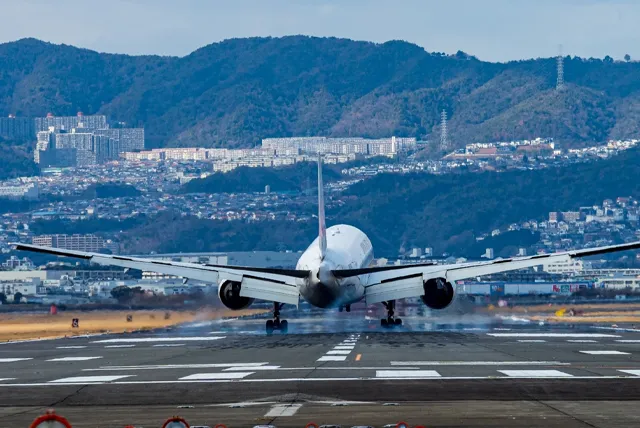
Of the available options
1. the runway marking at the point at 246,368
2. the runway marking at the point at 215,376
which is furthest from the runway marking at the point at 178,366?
the runway marking at the point at 215,376

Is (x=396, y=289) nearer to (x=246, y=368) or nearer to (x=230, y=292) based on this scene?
(x=230, y=292)

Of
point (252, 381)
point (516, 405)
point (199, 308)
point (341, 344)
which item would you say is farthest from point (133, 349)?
point (199, 308)

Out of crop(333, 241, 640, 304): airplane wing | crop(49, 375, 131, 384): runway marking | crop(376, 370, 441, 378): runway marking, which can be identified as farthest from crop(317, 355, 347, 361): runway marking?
crop(333, 241, 640, 304): airplane wing

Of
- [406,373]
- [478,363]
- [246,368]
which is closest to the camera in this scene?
[406,373]

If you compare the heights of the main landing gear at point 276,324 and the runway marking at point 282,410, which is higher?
the runway marking at point 282,410

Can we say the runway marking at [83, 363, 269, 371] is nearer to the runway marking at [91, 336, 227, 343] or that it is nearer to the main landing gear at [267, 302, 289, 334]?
the runway marking at [91, 336, 227, 343]

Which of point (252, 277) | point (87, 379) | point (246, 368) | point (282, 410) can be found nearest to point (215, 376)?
point (87, 379)

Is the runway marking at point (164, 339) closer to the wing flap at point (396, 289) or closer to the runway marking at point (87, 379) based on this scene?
the wing flap at point (396, 289)
